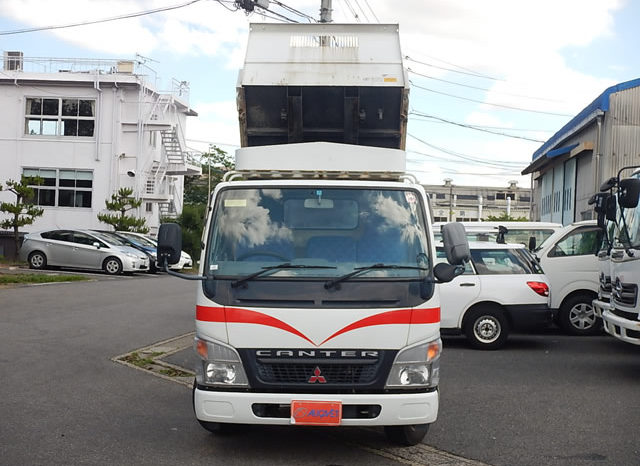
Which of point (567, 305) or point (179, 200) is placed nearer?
point (567, 305)

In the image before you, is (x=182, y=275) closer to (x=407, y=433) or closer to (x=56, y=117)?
(x=407, y=433)

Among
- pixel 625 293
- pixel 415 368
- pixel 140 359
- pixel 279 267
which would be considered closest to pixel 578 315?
pixel 625 293

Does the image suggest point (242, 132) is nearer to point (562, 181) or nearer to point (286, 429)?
point (286, 429)

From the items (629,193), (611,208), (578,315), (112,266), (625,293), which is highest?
(629,193)

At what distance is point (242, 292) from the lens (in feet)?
19.8

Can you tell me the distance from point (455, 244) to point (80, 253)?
22792 mm

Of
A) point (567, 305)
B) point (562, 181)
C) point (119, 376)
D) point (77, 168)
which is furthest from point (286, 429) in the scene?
point (77, 168)

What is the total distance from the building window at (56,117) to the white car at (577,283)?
1152 inches

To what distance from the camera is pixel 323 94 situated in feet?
30.3

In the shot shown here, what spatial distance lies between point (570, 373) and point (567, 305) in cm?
384

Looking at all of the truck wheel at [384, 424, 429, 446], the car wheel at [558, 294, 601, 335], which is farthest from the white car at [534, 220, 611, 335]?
the truck wheel at [384, 424, 429, 446]

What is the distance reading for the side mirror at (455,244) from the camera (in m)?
6.10

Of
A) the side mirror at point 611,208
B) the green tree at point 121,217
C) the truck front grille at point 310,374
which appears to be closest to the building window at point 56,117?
the green tree at point 121,217

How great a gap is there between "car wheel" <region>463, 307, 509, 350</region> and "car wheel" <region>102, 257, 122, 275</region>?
17.1 metres
